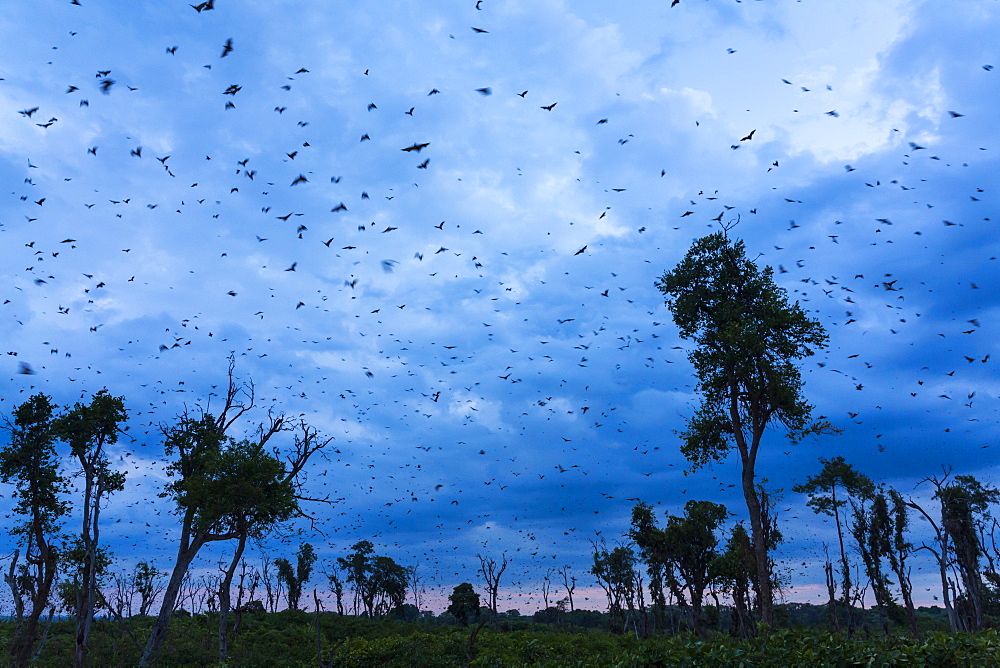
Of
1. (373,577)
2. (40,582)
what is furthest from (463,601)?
(40,582)

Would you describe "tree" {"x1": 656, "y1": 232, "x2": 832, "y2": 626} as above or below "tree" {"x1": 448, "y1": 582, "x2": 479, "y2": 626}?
above

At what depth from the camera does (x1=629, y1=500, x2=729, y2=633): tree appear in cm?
5716

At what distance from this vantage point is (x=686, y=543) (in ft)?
188

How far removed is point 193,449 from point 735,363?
3195 centimetres

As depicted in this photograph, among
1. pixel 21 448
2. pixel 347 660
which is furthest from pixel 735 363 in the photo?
pixel 21 448

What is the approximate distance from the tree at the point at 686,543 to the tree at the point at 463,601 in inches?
1537

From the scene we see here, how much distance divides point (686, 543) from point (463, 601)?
142 ft

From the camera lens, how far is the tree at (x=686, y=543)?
57.2m

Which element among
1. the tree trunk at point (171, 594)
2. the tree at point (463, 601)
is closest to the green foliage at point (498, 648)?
the tree trunk at point (171, 594)

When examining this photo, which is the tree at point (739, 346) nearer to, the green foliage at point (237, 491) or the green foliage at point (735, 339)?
the green foliage at point (735, 339)

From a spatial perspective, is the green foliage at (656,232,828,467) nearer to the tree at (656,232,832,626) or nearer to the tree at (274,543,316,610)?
the tree at (656,232,832,626)

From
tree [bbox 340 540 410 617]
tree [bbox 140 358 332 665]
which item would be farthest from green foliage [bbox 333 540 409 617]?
tree [bbox 140 358 332 665]

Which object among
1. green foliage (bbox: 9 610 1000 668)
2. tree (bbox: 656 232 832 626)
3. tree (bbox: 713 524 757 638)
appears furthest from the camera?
tree (bbox: 713 524 757 638)

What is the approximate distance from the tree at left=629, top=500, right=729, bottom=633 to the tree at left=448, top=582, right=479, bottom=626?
39.0m
